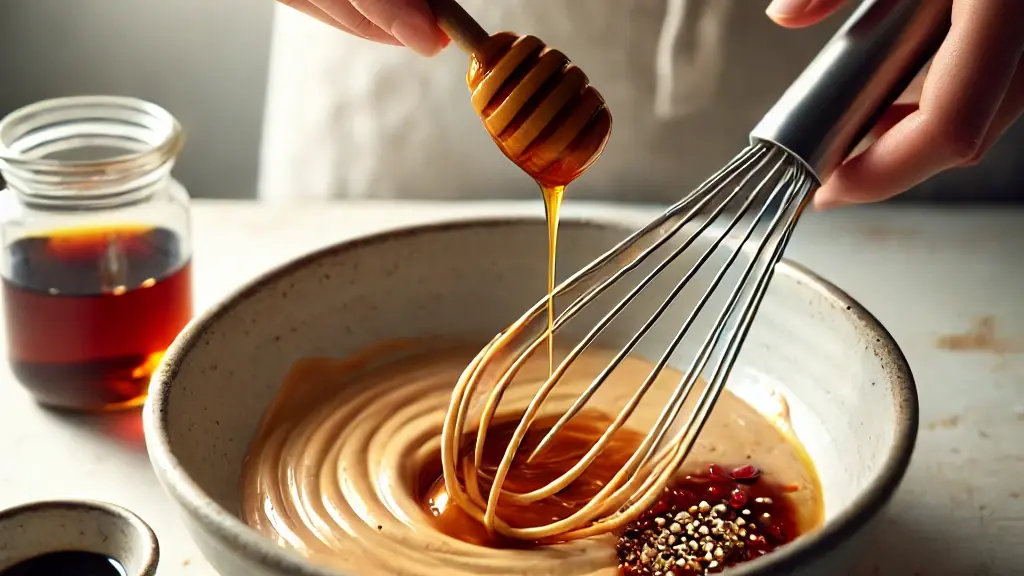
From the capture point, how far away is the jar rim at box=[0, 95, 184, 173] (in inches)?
27.5

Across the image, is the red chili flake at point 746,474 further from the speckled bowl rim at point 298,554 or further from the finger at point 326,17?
the finger at point 326,17

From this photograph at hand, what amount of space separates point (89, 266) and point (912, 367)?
57 cm

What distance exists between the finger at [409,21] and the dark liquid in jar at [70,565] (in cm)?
31

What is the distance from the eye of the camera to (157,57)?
4.72ft

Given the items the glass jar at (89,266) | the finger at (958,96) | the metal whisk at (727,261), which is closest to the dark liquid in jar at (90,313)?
the glass jar at (89,266)

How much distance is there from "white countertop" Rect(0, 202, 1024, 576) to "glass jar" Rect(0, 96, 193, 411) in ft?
0.12

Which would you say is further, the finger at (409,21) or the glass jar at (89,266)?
the glass jar at (89,266)

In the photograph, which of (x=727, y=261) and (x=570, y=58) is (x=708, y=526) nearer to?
(x=727, y=261)

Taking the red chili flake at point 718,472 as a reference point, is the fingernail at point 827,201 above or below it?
above

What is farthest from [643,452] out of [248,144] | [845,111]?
[248,144]

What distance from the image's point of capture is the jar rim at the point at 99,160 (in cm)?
70

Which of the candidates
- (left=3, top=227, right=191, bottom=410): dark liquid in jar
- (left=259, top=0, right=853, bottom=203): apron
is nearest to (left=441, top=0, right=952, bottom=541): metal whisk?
(left=3, top=227, right=191, bottom=410): dark liquid in jar


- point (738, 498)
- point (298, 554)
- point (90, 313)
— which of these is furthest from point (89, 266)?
point (738, 498)

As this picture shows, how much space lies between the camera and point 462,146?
1.11 metres
